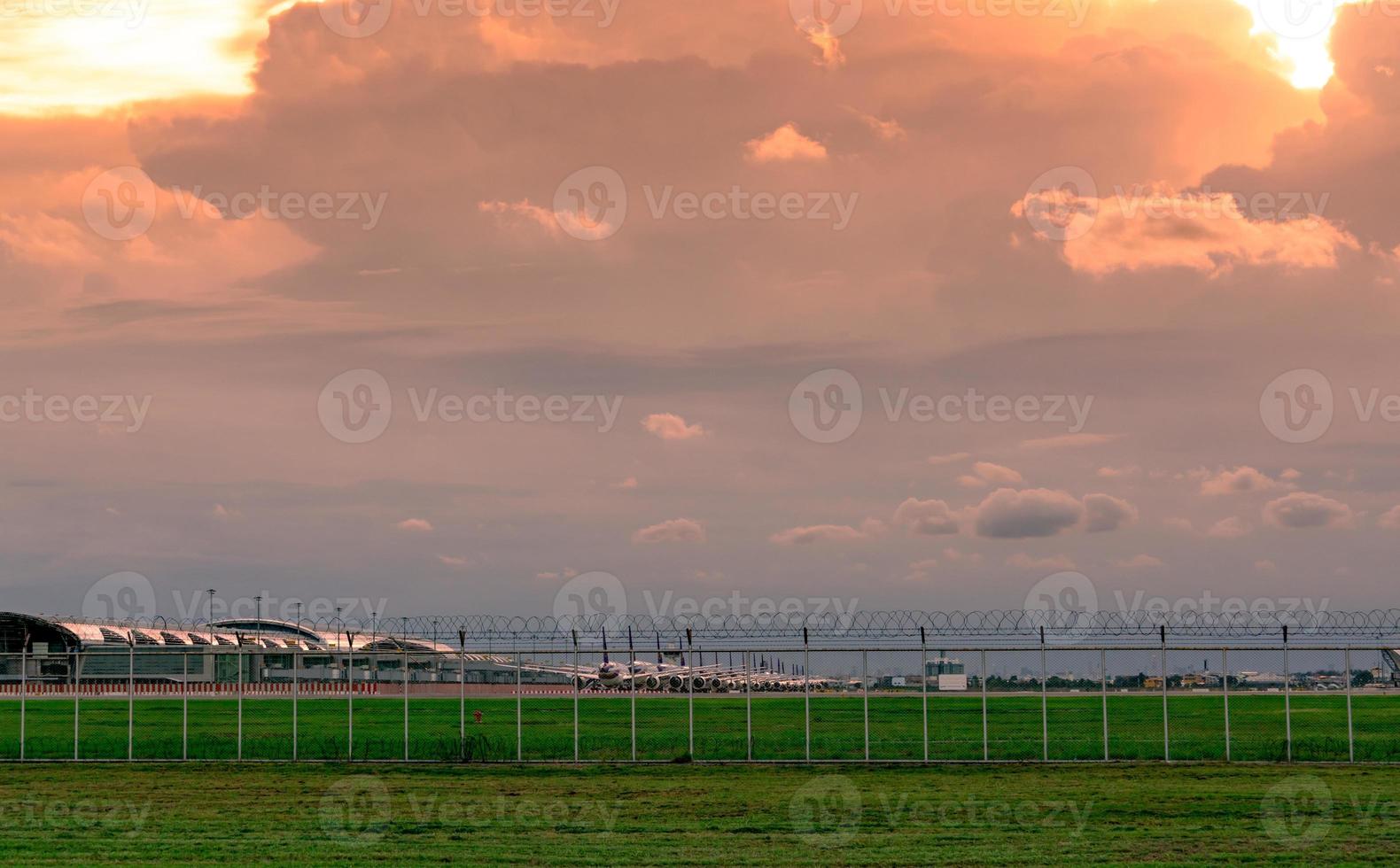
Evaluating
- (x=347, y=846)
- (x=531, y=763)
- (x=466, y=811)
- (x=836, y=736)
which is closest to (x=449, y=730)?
(x=836, y=736)

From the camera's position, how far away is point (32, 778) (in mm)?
34750

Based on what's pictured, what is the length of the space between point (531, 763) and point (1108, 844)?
60.1ft

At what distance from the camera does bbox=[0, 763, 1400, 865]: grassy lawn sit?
21.7 metres

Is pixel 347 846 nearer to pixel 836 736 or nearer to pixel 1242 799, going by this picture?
pixel 1242 799
